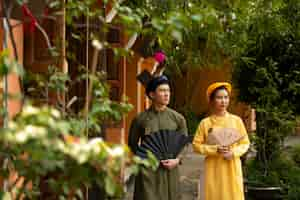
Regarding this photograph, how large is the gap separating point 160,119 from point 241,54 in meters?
4.29

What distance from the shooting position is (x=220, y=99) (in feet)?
17.9

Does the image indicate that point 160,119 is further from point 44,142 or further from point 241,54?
point 241,54

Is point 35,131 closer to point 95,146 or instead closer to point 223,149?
point 95,146

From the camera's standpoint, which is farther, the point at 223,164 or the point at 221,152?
the point at 223,164

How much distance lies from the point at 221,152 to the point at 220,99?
0.49 meters

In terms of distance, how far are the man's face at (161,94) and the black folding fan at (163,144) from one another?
0.90ft

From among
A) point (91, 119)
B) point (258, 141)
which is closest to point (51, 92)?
point (91, 119)

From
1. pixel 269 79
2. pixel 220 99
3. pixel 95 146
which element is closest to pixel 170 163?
pixel 220 99

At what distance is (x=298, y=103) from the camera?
8664mm

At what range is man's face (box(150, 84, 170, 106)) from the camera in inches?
201

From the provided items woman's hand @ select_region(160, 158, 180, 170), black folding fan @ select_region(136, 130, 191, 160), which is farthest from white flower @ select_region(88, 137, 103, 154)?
woman's hand @ select_region(160, 158, 180, 170)

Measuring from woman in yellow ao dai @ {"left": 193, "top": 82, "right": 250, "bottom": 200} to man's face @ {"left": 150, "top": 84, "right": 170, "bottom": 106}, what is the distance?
22.2 inches

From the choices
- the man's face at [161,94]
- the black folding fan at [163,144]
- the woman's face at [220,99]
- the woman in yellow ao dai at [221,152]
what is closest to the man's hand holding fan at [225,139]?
the woman in yellow ao dai at [221,152]

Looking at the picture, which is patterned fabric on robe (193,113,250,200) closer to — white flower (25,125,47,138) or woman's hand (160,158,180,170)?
woman's hand (160,158,180,170)
